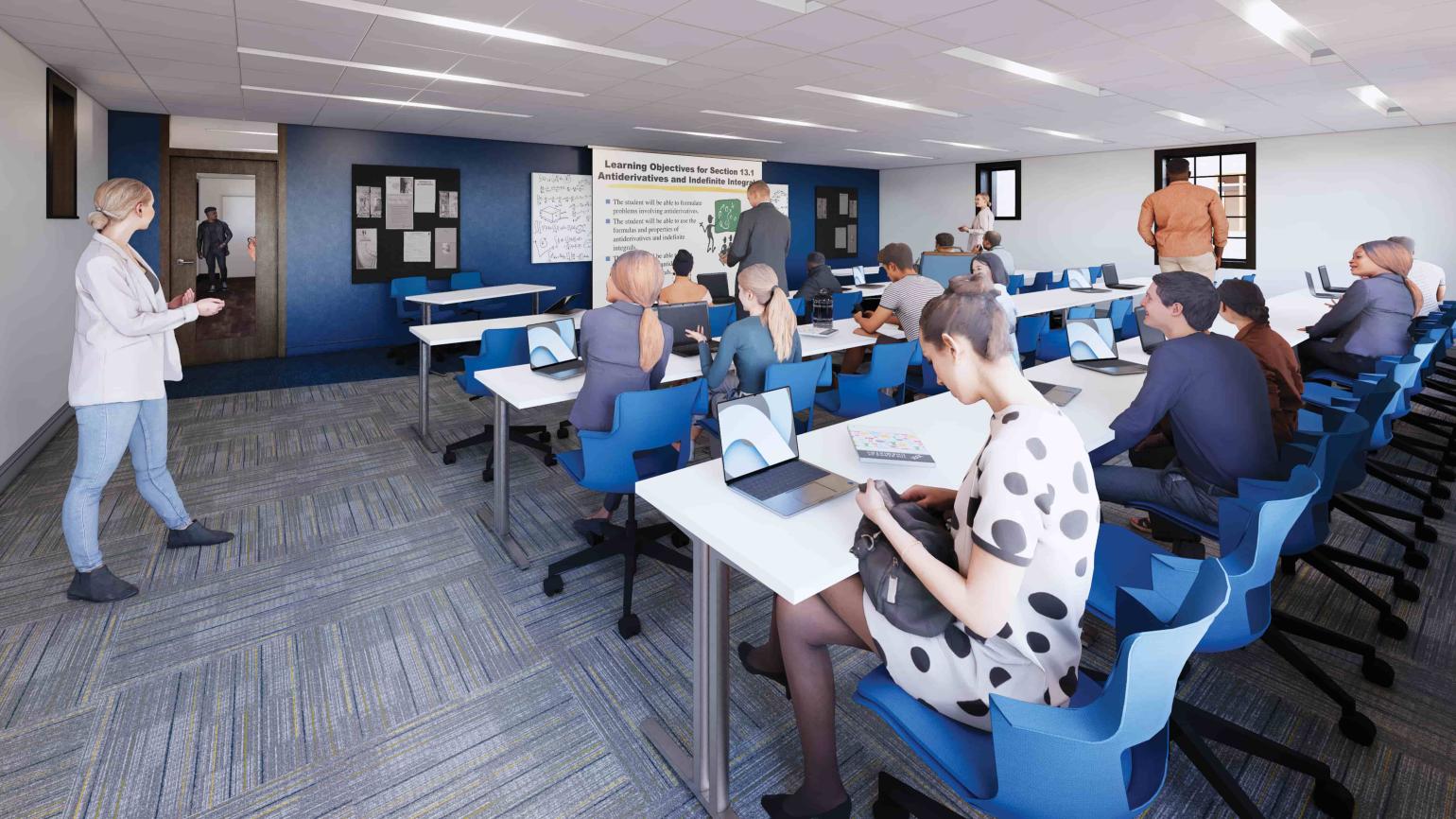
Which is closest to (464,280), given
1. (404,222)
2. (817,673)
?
(404,222)

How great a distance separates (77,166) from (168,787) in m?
5.98

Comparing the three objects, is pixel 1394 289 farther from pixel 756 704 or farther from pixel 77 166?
pixel 77 166

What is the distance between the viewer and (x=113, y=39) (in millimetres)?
4293

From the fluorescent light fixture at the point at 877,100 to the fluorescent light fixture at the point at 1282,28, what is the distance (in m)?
2.81

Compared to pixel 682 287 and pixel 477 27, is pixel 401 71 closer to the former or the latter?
pixel 477 27

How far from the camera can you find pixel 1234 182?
9.77m

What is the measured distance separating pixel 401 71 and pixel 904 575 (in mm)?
5551

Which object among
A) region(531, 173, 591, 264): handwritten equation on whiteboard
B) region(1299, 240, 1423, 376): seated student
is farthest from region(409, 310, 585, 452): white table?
region(531, 173, 591, 264): handwritten equation on whiteboard

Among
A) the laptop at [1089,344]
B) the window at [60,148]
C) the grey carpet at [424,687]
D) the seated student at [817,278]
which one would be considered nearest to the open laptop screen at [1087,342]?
the laptop at [1089,344]

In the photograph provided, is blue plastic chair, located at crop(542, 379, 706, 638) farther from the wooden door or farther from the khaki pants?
the wooden door

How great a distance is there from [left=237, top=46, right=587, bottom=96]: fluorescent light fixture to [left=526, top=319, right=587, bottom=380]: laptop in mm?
3114

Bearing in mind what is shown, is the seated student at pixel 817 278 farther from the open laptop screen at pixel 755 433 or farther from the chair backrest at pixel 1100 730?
the chair backrest at pixel 1100 730

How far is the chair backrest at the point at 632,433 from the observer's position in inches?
99.7

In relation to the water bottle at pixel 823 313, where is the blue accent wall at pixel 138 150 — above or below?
above
